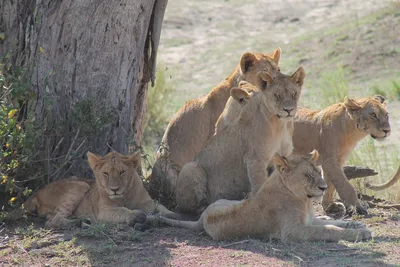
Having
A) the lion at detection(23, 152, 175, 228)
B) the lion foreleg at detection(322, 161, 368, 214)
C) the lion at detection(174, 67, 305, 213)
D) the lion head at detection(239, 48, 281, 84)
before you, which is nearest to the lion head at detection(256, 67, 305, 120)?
the lion at detection(174, 67, 305, 213)

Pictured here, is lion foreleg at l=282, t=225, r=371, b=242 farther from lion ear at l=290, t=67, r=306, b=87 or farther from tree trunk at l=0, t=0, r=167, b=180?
tree trunk at l=0, t=0, r=167, b=180

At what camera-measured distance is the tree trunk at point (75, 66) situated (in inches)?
351

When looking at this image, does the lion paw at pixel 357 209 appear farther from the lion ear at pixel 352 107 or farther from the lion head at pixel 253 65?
the lion head at pixel 253 65

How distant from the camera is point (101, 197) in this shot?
8477 millimetres

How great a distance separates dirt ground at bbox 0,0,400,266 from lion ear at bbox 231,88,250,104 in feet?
4.79

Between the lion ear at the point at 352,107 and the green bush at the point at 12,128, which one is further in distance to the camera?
the lion ear at the point at 352,107

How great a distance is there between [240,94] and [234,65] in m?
8.69

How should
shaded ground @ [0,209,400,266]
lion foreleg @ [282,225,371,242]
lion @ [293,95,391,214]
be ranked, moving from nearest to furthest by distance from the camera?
shaded ground @ [0,209,400,266] → lion foreleg @ [282,225,371,242] → lion @ [293,95,391,214]

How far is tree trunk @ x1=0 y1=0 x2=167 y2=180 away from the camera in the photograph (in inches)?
351

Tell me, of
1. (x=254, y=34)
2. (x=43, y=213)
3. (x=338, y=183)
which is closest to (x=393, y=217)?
(x=338, y=183)

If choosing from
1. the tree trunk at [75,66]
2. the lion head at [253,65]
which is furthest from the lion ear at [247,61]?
the tree trunk at [75,66]

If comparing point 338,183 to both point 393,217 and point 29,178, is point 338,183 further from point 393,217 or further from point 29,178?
point 29,178

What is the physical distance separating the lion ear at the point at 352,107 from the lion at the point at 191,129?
3.26 feet

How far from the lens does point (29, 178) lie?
873cm
